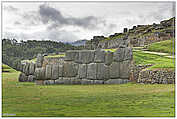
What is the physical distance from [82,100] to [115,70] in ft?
8.04

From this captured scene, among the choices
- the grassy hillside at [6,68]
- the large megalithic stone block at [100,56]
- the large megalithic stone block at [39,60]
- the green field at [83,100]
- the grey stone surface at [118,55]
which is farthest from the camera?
the grey stone surface at [118,55]

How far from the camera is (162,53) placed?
9031 mm

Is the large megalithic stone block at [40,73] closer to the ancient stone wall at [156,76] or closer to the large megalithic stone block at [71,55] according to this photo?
the large megalithic stone block at [71,55]

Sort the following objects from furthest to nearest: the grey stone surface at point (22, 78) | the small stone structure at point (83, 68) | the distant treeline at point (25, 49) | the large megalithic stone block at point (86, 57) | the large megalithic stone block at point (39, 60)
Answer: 1. the large megalithic stone block at point (86, 57)
2. the small stone structure at point (83, 68)
3. the large megalithic stone block at point (39, 60)
4. the grey stone surface at point (22, 78)
5. the distant treeline at point (25, 49)

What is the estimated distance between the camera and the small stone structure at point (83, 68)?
8.26 meters

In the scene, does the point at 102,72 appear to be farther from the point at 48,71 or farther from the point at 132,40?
the point at 132,40

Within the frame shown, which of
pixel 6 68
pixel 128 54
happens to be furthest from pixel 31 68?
pixel 128 54

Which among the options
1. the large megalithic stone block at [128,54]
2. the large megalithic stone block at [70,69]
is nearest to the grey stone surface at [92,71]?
the large megalithic stone block at [70,69]

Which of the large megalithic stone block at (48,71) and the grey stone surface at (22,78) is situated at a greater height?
the large megalithic stone block at (48,71)

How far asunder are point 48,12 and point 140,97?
3.66 metres

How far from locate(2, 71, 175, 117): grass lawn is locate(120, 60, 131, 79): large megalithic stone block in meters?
0.97

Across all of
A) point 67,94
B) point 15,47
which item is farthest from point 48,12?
point 67,94

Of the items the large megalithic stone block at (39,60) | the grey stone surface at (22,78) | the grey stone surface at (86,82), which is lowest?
the grey stone surface at (86,82)

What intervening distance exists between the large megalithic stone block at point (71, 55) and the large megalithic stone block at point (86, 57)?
0.15 meters
